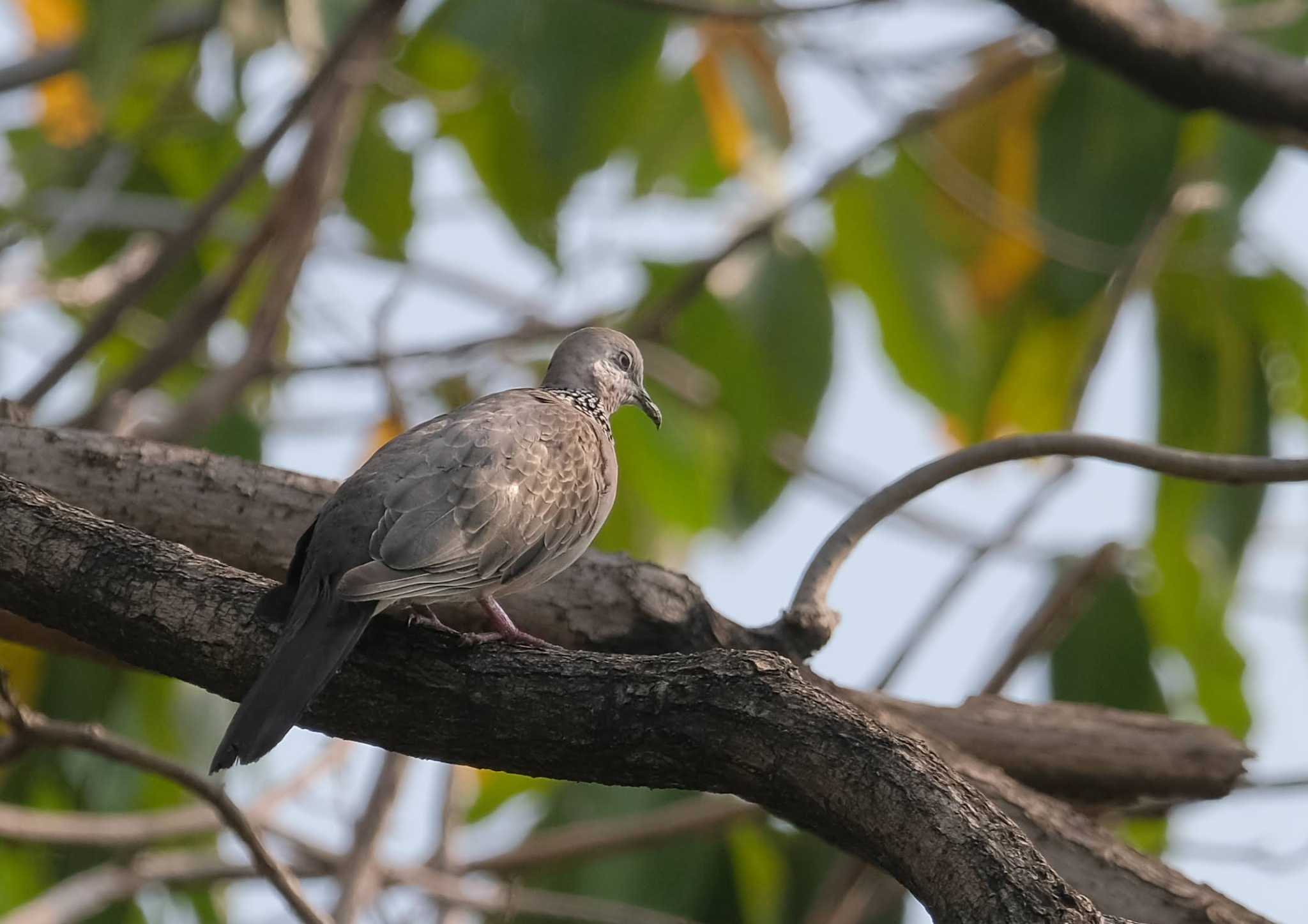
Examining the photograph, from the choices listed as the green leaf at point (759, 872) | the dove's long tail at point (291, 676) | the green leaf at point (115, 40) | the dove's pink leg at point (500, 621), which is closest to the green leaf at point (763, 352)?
the green leaf at point (759, 872)

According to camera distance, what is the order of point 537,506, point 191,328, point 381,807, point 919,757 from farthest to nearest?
1. point 191,328
2. point 381,807
3. point 537,506
4. point 919,757

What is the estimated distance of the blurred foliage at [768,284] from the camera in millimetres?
5441

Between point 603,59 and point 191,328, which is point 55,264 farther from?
point 603,59

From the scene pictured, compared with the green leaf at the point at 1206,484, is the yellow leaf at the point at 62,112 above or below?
above

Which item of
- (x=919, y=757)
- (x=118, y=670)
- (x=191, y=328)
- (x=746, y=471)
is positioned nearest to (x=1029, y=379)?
(x=746, y=471)

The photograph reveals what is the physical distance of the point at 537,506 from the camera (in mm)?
3508

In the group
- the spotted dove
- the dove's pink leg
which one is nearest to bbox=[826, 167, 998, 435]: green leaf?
the spotted dove

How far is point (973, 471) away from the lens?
388 cm

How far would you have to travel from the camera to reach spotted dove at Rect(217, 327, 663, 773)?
9.07 ft

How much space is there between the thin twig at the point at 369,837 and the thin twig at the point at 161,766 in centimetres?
128

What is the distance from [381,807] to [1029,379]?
3.33 m

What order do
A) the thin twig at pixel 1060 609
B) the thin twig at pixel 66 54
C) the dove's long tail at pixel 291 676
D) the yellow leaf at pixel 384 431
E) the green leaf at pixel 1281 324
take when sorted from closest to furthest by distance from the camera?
the dove's long tail at pixel 291 676 → the thin twig at pixel 1060 609 → the green leaf at pixel 1281 324 → the thin twig at pixel 66 54 → the yellow leaf at pixel 384 431

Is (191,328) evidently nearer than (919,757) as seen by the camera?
No

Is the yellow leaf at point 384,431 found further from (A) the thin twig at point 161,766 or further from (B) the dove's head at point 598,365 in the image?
(A) the thin twig at point 161,766
